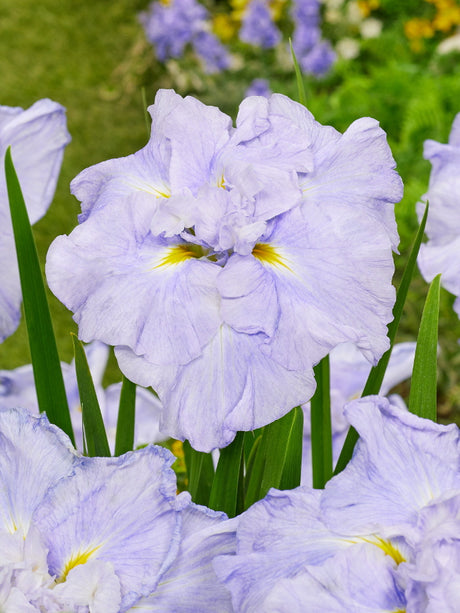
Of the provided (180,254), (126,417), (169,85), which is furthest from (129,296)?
(169,85)

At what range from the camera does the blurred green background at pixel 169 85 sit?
2.62m

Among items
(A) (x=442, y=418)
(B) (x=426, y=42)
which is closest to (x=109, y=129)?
(B) (x=426, y=42)

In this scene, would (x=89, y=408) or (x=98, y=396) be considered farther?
(x=98, y=396)

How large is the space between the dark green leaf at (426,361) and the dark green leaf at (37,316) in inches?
9.9

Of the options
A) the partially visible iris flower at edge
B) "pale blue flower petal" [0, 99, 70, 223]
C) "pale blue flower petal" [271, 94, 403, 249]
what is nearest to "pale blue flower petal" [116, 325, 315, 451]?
"pale blue flower petal" [271, 94, 403, 249]

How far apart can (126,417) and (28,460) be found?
0.44ft

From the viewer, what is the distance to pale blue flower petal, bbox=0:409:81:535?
0.47m

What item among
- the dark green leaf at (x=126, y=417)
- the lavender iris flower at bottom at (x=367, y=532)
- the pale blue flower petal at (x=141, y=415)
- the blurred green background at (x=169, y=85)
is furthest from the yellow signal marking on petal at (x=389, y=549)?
the blurred green background at (x=169, y=85)

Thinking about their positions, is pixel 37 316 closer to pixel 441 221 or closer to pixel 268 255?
pixel 268 255

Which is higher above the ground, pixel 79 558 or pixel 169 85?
pixel 79 558

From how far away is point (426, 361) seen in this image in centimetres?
54

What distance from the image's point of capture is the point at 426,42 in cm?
387

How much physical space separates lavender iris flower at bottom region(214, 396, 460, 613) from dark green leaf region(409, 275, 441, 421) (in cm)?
9

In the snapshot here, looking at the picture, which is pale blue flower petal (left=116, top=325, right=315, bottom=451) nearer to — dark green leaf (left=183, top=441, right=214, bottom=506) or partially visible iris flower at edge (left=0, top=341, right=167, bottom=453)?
dark green leaf (left=183, top=441, right=214, bottom=506)
